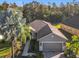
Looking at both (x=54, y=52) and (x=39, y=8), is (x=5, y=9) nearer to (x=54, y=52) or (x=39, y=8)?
(x=39, y=8)

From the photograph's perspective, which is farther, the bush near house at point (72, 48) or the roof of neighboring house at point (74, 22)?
the roof of neighboring house at point (74, 22)

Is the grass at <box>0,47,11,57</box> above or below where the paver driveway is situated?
above

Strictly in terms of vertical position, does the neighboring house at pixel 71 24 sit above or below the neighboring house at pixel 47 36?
above

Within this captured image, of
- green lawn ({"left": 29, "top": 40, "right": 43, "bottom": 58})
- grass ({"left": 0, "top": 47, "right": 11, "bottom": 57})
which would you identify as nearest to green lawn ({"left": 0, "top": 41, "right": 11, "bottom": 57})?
grass ({"left": 0, "top": 47, "right": 11, "bottom": 57})

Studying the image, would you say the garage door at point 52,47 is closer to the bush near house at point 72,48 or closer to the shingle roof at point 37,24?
the bush near house at point 72,48

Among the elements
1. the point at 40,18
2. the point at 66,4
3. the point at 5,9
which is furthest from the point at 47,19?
the point at 5,9

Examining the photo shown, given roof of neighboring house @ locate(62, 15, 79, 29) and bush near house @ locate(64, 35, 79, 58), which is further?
roof of neighboring house @ locate(62, 15, 79, 29)

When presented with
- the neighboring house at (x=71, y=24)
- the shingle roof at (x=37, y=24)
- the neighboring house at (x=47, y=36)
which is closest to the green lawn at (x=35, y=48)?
the neighboring house at (x=47, y=36)

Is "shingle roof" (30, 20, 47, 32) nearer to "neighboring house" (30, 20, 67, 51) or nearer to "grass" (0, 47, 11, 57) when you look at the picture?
"neighboring house" (30, 20, 67, 51)
